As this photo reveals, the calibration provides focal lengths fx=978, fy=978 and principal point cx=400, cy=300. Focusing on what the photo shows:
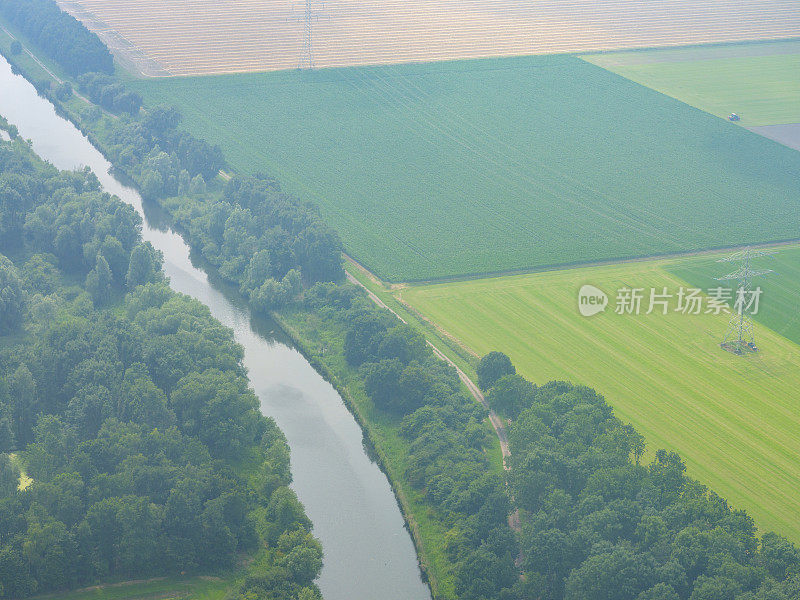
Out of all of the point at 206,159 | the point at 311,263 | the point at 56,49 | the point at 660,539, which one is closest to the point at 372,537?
the point at 660,539

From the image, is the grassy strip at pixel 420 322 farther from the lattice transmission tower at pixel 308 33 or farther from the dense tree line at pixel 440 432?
the lattice transmission tower at pixel 308 33

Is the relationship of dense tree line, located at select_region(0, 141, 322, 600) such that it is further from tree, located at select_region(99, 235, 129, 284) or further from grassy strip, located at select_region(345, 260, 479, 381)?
grassy strip, located at select_region(345, 260, 479, 381)

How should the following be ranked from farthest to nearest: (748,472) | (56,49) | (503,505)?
(56,49), (748,472), (503,505)

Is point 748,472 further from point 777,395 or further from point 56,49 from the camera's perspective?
point 56,49

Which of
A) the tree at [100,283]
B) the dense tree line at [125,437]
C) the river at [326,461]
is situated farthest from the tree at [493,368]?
the tree at [100,283]

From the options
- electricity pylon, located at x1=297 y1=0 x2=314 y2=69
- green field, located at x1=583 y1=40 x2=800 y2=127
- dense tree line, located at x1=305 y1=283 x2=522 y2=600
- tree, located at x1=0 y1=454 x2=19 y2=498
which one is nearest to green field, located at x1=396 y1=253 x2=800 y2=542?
dense tree line, located at x1=305 y1=283 x2=522 y2=600

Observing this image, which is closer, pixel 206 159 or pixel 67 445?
pixel 67 445
